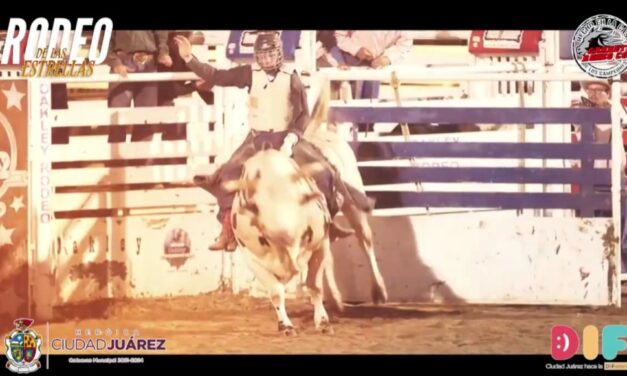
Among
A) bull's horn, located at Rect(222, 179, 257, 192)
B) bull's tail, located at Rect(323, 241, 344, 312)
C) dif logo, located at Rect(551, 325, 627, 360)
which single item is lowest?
dif logo, located at Rect(551, 325, 627, 360)

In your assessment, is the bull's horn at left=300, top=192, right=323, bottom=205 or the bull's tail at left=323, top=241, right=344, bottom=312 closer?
the bull's horn at left=300, top=192, right=323, bottom=205

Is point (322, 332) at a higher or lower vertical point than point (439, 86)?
lower

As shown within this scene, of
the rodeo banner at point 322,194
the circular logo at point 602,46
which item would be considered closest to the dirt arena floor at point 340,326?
the rodeo banner at point 322,194

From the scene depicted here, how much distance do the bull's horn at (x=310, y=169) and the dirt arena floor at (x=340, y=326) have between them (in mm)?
822

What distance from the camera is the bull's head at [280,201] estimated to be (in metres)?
11.2

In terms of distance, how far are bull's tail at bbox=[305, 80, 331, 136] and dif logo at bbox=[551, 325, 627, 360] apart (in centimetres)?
199

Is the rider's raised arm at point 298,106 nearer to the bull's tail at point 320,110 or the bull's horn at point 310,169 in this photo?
the bull's tail at point 320,110

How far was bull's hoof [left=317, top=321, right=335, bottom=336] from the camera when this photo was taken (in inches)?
444

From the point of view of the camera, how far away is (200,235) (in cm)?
1138

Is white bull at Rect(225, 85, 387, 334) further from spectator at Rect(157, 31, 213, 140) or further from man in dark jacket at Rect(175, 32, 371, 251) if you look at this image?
spectator at Rect(157, 31, 213, 140)

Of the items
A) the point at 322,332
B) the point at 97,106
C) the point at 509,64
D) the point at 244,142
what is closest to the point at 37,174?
the point at 97,106

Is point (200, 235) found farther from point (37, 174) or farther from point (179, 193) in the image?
point (37, 174)

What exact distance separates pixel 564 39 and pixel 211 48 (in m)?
2.26

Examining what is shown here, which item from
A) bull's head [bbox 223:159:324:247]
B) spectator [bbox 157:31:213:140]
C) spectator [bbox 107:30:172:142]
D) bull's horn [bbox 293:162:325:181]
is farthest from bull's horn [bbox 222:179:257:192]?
spectator [bbox 107:30:172:142]
